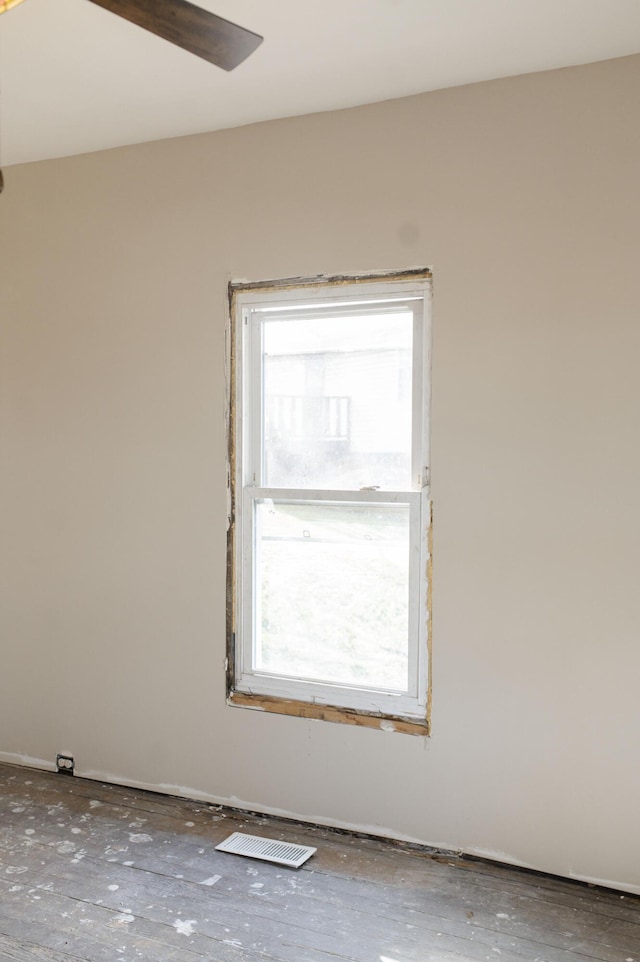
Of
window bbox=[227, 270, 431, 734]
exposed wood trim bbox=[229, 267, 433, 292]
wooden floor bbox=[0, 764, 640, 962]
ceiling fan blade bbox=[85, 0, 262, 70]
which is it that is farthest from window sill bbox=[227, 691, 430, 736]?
ceiling fan blade bbox=[85, 0, 262, 70]

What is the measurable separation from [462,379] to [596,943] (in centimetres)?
175

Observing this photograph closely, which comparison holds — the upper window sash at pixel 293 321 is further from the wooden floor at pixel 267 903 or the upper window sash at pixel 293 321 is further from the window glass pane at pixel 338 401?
the wooden floor at pixel 267 903

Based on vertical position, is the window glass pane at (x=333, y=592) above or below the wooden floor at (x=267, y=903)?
above

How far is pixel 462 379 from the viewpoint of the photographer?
2.66 metres

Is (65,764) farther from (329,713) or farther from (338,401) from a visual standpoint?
(338,401)

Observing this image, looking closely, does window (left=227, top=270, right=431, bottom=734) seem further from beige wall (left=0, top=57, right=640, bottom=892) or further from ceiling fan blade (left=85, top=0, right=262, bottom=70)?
ceiling fan blade (left=85, top=0, right=262, bottom=70)

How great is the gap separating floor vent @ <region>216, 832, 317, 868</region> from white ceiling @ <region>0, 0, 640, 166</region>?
2624 millimetres

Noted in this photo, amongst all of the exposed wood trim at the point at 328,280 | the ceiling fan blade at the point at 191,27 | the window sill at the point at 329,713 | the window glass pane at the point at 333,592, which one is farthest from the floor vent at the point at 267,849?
the ceiling fan blade at the point at 191,27

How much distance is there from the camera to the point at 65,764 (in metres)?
3.40

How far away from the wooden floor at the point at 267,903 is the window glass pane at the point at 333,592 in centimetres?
62

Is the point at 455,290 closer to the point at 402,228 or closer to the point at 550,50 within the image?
the point at 402,228

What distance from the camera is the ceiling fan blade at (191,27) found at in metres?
1.61

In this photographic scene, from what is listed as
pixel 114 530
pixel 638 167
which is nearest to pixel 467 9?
pixel 638 167

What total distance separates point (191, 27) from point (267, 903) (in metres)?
2.39
